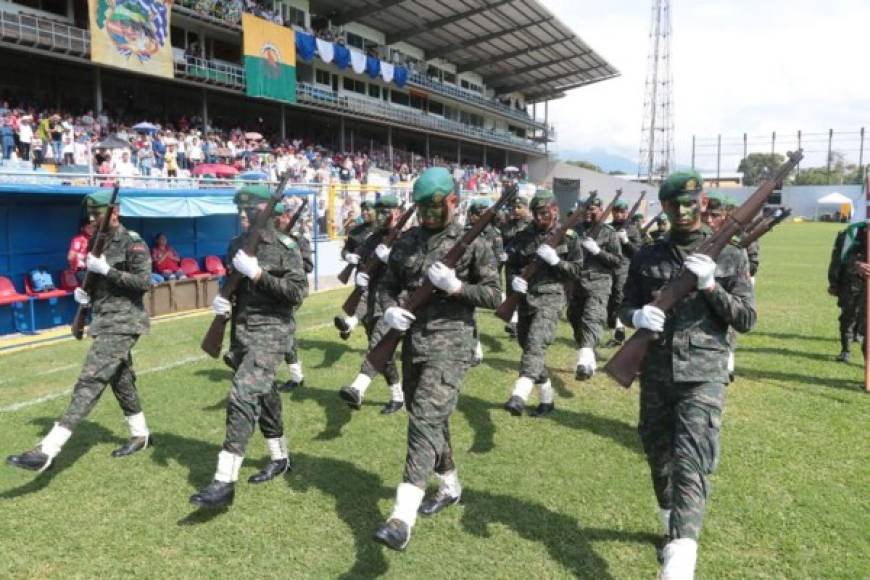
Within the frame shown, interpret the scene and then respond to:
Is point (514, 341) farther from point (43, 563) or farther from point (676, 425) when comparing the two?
point (43, 563)

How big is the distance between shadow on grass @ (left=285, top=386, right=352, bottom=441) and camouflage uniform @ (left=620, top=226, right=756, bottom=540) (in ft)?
11.1

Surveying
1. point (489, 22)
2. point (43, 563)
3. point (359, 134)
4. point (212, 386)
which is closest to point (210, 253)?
point (212, 386)

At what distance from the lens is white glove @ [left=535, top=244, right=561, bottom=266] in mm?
6395

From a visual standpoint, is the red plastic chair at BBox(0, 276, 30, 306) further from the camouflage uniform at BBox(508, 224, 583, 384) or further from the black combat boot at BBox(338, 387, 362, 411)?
the camouflage uniform at BBox(508, 224, 583, 384)

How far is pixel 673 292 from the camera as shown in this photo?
3.49m

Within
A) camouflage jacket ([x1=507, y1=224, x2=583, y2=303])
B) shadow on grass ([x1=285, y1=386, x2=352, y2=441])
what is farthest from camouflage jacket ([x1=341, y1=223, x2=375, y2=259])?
camouflage jacket ([x1=507, y1=224, x2=583, y2=303])

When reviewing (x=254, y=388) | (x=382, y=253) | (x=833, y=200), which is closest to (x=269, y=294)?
(x=254, y=388)

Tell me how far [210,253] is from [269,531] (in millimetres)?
13131

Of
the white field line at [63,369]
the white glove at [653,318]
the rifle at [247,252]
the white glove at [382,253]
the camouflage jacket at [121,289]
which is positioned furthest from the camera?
the white glove at [382,253]

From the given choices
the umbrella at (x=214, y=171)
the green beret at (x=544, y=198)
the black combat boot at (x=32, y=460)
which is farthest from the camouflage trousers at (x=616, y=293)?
the umbrella at (x=214, y=171)

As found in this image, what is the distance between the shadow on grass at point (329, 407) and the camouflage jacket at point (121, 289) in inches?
79.3

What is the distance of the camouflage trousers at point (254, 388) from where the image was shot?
14.4 ft

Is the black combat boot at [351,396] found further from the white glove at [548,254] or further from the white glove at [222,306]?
the white glove at [548,254]

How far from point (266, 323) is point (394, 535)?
2134 mm
